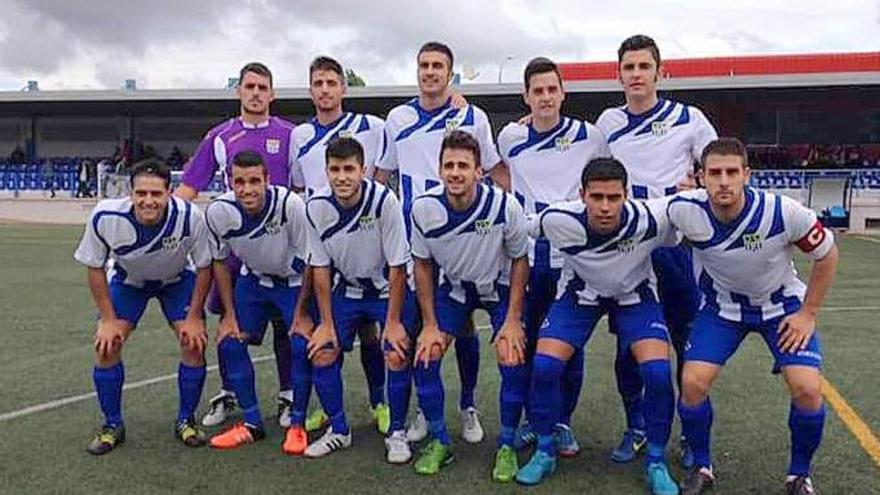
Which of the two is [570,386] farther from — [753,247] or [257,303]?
[257,303]

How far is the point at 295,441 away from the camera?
4547 millimetres

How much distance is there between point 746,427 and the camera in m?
4.94

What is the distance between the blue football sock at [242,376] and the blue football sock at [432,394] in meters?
0.93

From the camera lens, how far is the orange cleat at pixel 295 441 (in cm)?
450

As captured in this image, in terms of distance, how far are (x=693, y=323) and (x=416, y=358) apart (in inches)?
50.9

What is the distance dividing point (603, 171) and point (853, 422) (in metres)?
2.23

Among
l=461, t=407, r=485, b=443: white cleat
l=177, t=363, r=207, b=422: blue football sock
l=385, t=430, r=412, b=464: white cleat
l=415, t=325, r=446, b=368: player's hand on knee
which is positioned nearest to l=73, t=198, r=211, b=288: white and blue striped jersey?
l=177, t=363, r=207, b=422: blue football sock

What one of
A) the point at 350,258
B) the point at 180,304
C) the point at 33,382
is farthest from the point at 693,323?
the point at 33,382

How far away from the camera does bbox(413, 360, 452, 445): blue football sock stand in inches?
172

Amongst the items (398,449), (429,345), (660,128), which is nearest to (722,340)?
(660,128)

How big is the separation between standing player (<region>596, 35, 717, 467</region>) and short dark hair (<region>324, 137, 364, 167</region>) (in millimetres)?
1202

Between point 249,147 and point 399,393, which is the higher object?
point 249,147

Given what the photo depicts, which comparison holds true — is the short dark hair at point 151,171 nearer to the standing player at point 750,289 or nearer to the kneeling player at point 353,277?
the kneeling player at point 353,277

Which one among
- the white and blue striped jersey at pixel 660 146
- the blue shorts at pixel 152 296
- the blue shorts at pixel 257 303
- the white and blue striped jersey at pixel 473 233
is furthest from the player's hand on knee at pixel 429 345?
the blue shorts at pixel 152 296
